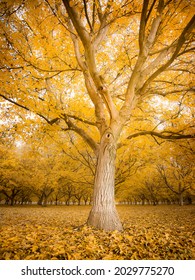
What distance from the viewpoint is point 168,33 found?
238 inches

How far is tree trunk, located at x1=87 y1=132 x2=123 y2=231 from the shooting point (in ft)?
14.5

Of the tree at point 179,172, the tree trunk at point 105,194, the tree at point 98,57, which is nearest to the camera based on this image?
the tree trunk at point 105,194

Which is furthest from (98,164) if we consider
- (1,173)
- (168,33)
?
(1,173)

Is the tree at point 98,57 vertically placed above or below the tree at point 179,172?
above

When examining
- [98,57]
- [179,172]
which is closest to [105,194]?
[98,57]

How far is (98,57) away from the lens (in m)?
6.96

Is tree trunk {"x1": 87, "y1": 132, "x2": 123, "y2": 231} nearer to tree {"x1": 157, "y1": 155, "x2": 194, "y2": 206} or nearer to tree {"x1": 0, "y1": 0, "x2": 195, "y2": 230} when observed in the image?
tree {"x1": 0, "y1": 0, "x2": 195, "y2": 230}

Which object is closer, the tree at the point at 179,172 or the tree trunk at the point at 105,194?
the tree trunk at the point at 105,194

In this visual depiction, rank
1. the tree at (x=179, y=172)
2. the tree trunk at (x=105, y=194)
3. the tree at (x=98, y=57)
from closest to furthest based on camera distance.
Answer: the tree trunk at (x=105, y=194)
the tree at (x=98, y=57)
the tree at (x=179, y=172)

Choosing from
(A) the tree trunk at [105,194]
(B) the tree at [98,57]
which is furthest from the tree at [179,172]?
(A) the tree trunk at [105,194]

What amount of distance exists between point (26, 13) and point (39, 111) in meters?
3.55

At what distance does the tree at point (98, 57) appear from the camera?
4535 millimetres

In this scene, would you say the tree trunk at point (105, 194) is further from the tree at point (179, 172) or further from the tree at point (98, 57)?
the tree at point (179, 172)
